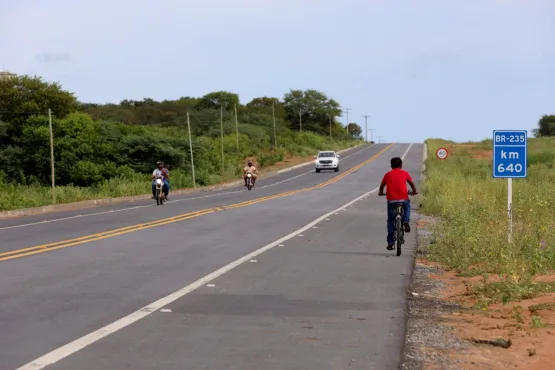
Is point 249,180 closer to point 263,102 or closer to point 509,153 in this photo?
point 509,153

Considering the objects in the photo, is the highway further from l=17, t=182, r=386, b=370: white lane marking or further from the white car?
the white car

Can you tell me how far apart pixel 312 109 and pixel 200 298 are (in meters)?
162

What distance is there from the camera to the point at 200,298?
1032 cm

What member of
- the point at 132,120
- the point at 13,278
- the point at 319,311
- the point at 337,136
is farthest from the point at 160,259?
the point at 337,136

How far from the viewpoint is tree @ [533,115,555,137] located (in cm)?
17750

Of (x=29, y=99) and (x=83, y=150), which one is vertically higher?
(x=29, y=99)

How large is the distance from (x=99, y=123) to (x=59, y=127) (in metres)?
3.60

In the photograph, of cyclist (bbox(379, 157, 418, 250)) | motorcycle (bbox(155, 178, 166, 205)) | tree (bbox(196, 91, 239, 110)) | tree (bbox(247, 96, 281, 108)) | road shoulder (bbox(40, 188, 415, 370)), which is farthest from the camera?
tree (bbox(247, 96, 281, 108))

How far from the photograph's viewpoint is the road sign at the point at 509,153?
16719 millimetres

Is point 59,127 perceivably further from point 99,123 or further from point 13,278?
point 13,278

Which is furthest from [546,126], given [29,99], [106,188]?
[106,188]

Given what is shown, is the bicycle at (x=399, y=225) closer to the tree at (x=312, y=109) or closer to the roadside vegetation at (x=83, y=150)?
the roadside vegetation at (x=83, y=150)

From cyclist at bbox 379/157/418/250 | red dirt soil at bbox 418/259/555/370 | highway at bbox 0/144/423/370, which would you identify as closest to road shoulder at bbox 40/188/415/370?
highway at bbox 0/144/423/370

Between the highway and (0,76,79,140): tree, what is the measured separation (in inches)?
2044
